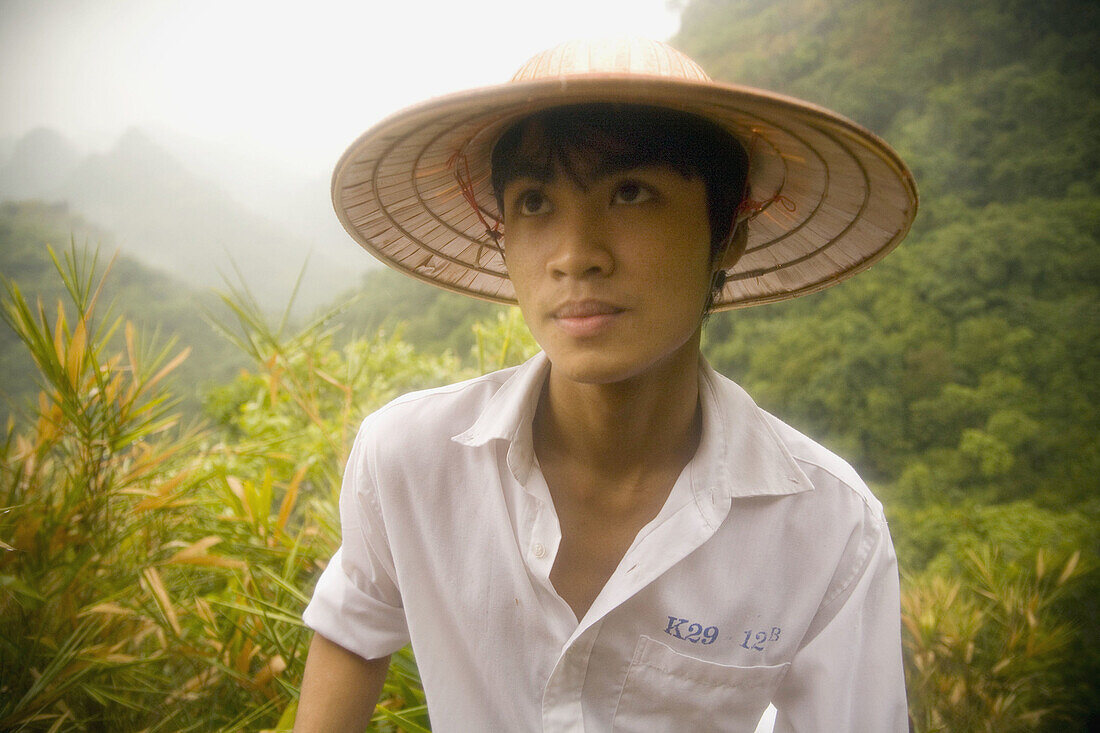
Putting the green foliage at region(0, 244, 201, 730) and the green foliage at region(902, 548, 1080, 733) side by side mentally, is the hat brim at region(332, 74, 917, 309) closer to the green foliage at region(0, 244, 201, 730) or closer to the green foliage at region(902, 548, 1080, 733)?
the green foliage at region(0, 244, 201, 730)

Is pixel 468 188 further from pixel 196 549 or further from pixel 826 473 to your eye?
pixel 196 549

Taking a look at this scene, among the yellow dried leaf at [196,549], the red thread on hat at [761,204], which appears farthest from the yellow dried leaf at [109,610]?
the red thread on hat at [761,204]

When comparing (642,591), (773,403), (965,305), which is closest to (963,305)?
(965,305)

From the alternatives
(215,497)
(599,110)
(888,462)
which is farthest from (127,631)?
(888,462)

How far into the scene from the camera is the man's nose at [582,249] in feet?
2.78

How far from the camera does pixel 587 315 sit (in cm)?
86

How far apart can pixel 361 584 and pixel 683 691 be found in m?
0.66

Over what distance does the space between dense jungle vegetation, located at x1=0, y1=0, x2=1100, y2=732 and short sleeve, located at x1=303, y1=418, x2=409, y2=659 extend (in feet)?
1.02

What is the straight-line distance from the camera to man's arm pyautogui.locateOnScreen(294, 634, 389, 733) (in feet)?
3.57

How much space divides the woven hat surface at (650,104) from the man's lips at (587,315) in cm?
28

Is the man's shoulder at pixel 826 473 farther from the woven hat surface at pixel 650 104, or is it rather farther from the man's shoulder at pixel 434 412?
the man's shoulder at pixel 434 412

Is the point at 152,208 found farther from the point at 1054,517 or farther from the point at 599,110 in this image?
→ the point at 1054,517

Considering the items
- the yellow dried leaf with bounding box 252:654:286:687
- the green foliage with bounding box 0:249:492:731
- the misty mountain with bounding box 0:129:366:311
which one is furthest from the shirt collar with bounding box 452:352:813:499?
the misty mountain with bounding box 0:129:366:311

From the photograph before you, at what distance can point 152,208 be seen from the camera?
11.4 metres
